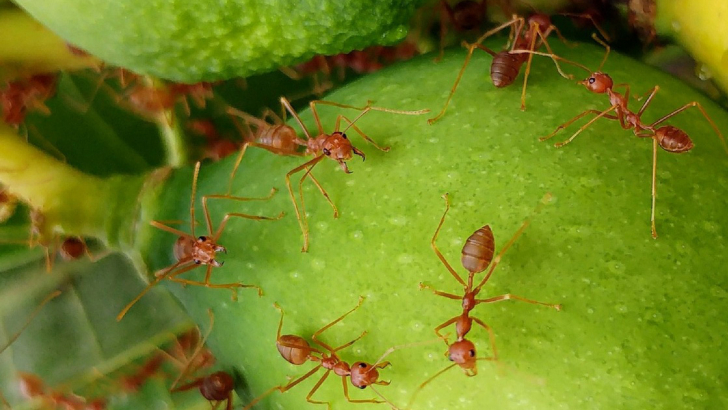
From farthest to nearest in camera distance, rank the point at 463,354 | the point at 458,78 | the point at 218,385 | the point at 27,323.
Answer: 1. the point at 27,323
2. the point at 218,385
3. the point at 458,78
4. the point at 463,354

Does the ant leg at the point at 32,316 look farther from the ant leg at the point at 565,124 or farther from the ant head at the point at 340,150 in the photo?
the ant leg at the point at 565,124

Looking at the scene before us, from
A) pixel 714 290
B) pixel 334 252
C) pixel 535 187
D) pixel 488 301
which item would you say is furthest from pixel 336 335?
pixel 714 290

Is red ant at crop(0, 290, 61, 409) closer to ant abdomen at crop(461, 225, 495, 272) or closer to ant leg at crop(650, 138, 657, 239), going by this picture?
ant abdomen at crop(461, 225, 495, 272)

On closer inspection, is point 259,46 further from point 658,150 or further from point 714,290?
point 714,290

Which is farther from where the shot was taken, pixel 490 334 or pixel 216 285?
pixel 216 285

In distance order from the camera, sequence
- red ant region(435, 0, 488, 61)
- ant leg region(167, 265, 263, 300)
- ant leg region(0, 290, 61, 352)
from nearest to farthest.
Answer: ant leg region(167, 265, 263, 300), red ant region(435, 0, 488, 61), ant leg region(0, 290, 61, 352)

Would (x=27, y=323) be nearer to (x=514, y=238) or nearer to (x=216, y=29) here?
(x=216, y=29)

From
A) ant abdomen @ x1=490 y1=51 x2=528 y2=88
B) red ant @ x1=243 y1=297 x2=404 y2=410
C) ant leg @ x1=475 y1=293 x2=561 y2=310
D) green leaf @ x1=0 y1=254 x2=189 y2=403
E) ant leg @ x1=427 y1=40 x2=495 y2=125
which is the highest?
ant abdomen @ x1=490 y1=51 x2=528 y2=88

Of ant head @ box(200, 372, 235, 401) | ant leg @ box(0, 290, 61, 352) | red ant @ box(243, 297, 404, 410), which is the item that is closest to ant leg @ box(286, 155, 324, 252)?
red ant @ box(243, 297, 404, 410)

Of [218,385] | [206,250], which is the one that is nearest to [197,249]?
[206,250]
